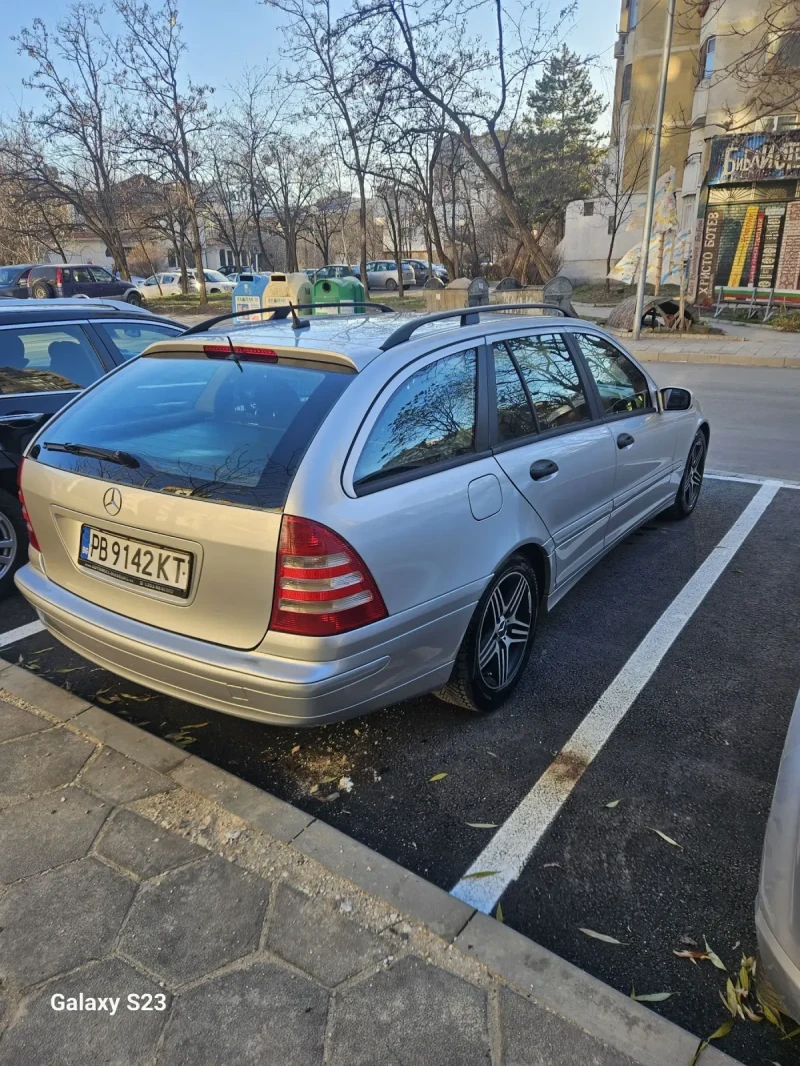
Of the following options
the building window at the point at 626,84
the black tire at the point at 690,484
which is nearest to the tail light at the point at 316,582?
the black tire at the point at 690,484

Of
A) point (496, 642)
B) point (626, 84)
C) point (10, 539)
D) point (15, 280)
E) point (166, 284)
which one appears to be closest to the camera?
point (496, 642)

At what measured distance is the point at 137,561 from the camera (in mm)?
2477

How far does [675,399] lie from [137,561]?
3564 millimetres

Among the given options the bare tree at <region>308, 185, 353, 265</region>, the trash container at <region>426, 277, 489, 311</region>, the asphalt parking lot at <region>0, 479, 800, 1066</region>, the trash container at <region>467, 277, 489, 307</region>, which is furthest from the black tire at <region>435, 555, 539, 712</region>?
the bare tree at <region>308, 185, 353, 265</region>

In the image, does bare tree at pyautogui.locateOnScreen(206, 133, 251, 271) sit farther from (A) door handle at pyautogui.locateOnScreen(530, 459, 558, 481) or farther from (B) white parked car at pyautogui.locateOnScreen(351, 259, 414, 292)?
(A) door handle at pyautogui.locateOnScreen(530, 459, 558, 481)

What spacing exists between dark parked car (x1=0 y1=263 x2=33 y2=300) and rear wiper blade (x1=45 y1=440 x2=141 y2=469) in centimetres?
2357

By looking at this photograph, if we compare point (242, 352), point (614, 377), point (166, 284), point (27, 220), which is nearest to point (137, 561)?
point (242, 352)

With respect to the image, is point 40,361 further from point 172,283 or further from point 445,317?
point 172,283

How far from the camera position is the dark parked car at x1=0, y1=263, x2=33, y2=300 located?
22.9 m

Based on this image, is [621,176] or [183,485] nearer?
[183,485]

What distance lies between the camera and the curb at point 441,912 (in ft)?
5.49

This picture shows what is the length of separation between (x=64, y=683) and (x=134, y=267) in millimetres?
54380

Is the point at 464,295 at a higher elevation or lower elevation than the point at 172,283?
lower

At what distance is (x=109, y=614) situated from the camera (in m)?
2.58
